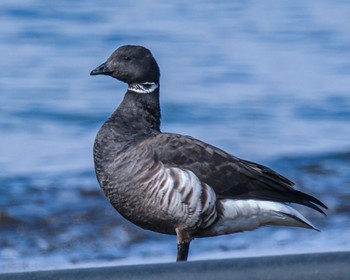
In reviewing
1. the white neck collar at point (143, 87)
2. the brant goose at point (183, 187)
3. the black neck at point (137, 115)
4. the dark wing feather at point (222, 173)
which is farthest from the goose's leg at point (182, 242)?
the white neck collar at point (143, 87)

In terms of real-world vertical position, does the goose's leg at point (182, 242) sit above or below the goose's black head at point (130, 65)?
below

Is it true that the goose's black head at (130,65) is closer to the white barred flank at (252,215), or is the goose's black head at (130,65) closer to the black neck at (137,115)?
the black neck at (137,115)

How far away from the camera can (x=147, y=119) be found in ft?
19.7

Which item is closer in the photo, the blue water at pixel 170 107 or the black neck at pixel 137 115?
the black neck at pixel 137 115

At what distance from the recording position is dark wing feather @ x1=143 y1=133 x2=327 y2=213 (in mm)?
5535

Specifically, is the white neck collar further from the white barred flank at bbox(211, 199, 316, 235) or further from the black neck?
the white barred flank at bbox(211, 199, 316, 235)

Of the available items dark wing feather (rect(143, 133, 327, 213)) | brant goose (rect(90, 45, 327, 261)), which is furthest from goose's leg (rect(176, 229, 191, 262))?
dark wing feather (rect(143, 133, 327, 213))

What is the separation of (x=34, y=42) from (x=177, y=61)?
1.82 metres

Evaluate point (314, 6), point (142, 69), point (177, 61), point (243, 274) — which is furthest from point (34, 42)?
point (243, 274)

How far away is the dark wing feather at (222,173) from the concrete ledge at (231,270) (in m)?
3.73

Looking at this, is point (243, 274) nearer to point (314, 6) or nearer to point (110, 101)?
point (110, 101)

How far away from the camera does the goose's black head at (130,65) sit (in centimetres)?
600

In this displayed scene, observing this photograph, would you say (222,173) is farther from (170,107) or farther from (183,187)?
(170,107)

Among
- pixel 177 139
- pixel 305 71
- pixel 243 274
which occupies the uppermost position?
pixel 243 274
